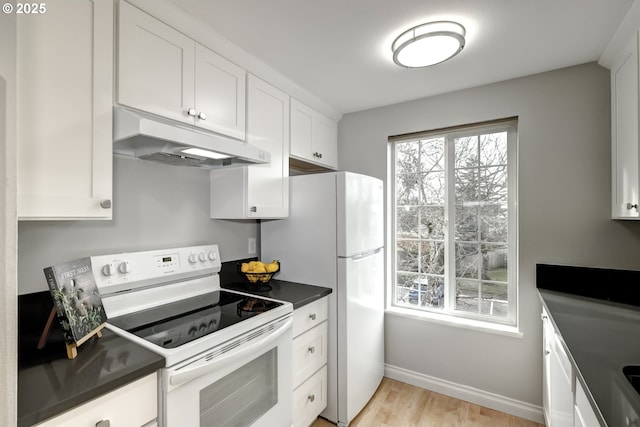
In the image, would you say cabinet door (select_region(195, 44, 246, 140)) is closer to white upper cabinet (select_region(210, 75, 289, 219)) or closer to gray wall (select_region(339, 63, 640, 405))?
white upper cabinet (select_region(210, 75, 289, 219))

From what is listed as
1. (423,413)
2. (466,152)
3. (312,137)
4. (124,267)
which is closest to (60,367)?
(124,267)

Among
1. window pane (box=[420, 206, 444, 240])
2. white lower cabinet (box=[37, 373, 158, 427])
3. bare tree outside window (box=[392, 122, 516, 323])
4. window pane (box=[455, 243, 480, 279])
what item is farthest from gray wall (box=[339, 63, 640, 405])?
white lower cabinet (box=[37, 373, 158, 427])

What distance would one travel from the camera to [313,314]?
1839mm

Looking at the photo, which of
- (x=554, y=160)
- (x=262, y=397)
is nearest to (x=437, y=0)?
(x=554, y=160)

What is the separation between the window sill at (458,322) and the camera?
2092mm

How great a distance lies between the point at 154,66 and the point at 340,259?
1.43 meters

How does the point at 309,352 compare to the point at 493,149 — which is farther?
the point at 493,149

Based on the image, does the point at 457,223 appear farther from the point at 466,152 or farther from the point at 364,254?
the point at 364,254

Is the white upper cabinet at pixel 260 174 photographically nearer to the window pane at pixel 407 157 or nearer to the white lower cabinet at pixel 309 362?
the white lower cabinet at pixel 309 362

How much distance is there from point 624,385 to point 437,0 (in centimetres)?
154

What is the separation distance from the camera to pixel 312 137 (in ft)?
7.85

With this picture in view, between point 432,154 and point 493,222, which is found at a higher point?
point 432,154

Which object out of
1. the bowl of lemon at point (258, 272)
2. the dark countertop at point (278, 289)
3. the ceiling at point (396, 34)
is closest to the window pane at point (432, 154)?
the ceiling at point (396, 34)

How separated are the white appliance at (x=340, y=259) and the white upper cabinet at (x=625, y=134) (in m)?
1.39
